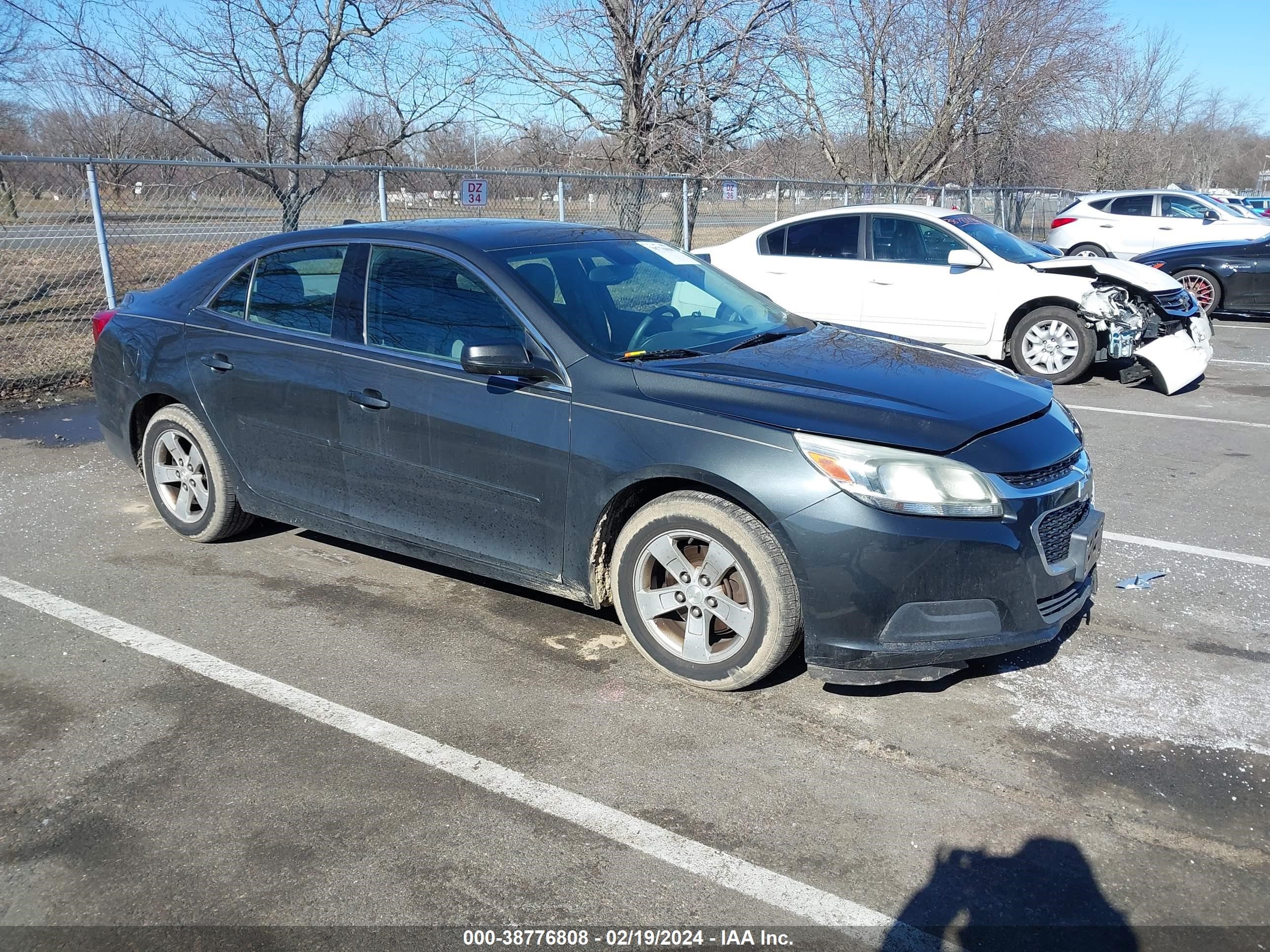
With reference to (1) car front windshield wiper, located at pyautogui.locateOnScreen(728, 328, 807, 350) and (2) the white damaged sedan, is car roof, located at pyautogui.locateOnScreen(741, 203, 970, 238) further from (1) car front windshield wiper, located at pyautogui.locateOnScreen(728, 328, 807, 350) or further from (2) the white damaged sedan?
(1) car front windshield wiper, located at pyautogui.locateOnScreen(728, 328, 807, 350)

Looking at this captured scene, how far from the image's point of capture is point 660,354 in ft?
13.3

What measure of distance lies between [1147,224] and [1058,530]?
1767cm

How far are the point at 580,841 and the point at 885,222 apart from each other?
325 inches

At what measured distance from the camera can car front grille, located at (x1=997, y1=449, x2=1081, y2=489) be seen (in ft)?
11.3

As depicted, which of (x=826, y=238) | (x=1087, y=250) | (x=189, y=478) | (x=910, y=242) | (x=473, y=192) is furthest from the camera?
(x=1087, y=250)

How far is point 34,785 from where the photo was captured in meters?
3.18

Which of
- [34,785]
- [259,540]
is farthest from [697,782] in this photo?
[259,540]

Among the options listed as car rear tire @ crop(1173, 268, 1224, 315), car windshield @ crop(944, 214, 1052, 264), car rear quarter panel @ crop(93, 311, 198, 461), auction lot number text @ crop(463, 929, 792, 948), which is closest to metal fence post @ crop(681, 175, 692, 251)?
car windshield @ crop(944, 214, 1052, 264)

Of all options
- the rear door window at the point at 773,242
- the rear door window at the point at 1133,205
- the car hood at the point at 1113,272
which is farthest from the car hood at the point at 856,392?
the rear door window at the point at 1133,205

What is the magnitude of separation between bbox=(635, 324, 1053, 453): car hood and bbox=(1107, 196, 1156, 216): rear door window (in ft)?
55.7

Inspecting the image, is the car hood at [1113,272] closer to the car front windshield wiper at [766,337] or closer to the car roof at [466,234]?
the car front windshield wiper at [766,337]

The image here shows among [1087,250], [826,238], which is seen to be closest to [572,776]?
[826,238]

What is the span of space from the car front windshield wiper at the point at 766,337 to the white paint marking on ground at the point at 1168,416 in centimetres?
487

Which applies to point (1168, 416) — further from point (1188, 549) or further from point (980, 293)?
point (1188, 549)
